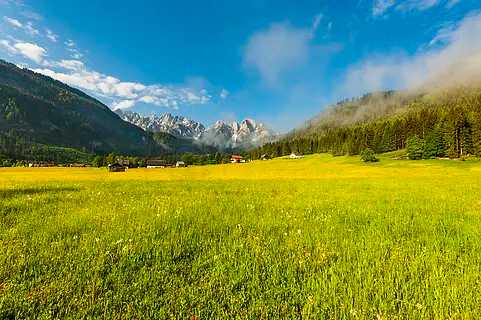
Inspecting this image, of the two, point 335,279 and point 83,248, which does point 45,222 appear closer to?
point 83,248

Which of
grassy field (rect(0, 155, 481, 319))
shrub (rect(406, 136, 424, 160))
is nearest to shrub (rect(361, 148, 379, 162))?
shrub (rect(406, 136, 424, 160))

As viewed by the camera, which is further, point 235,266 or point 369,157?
point 369,157

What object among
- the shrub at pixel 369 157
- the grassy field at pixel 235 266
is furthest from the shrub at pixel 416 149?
the grassy field at pixel 235 266

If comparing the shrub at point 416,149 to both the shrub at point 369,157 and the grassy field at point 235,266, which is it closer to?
the shrub at point 369,157

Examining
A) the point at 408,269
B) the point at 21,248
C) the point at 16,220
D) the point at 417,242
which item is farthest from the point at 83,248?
the point at 417,242

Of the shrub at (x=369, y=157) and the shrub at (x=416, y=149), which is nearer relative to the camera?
the shrub at (x=416, y=149)

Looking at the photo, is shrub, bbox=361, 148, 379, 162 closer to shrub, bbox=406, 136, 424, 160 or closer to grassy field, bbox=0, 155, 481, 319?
shrub, bbox=406, 136, 424, 160

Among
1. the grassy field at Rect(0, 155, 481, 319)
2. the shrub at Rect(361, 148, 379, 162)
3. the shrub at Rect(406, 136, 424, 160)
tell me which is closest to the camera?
the grassy field at Rect(0, 155, 481, 319)

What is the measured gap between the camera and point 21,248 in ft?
21.2

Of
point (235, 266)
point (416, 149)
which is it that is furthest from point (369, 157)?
point (235, 266)

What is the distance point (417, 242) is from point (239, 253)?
4.48 metres

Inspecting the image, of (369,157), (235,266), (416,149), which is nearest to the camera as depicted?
(235,266)

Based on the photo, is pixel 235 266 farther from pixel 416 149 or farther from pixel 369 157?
pixel 416 149

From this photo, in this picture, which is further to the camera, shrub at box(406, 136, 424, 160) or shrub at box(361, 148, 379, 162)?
shrub at box(361, 148, 379, 162)
